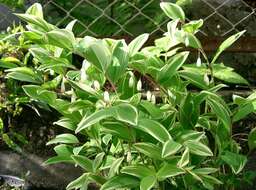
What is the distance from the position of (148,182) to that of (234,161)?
0.92ft

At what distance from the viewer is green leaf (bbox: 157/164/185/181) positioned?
1.61 meters

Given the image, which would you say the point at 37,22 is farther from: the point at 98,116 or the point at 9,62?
the point at 9,62

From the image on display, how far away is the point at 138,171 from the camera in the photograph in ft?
5.46

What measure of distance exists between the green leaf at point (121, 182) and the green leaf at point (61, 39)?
0.38m

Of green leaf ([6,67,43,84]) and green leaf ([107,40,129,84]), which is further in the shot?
green leaf ([6,67,43,84])

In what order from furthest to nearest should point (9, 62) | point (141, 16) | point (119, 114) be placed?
point (141, 16) → point (9, 62) → point (119, 114)

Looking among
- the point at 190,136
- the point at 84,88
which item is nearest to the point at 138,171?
the point at 190,136

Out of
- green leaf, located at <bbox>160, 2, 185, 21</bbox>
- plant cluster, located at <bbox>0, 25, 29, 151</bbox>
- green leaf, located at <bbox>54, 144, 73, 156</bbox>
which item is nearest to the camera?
green leaf, located at <bbox>160, 2, 185, 21</bbox>

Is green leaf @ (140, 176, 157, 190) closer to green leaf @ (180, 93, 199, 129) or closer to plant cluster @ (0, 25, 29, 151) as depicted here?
green leaf @ (180, 93, 199, 129)

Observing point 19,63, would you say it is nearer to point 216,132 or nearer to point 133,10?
point 133,10

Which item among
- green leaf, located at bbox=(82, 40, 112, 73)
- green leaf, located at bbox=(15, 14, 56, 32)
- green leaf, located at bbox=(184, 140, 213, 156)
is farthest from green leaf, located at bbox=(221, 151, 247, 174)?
green leaf, located at bbox=(15, 14, 56, 32)

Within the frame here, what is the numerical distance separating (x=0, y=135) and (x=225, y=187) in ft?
3.27

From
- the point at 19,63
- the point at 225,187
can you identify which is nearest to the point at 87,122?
the point at 225,187

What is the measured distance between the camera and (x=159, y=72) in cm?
173
